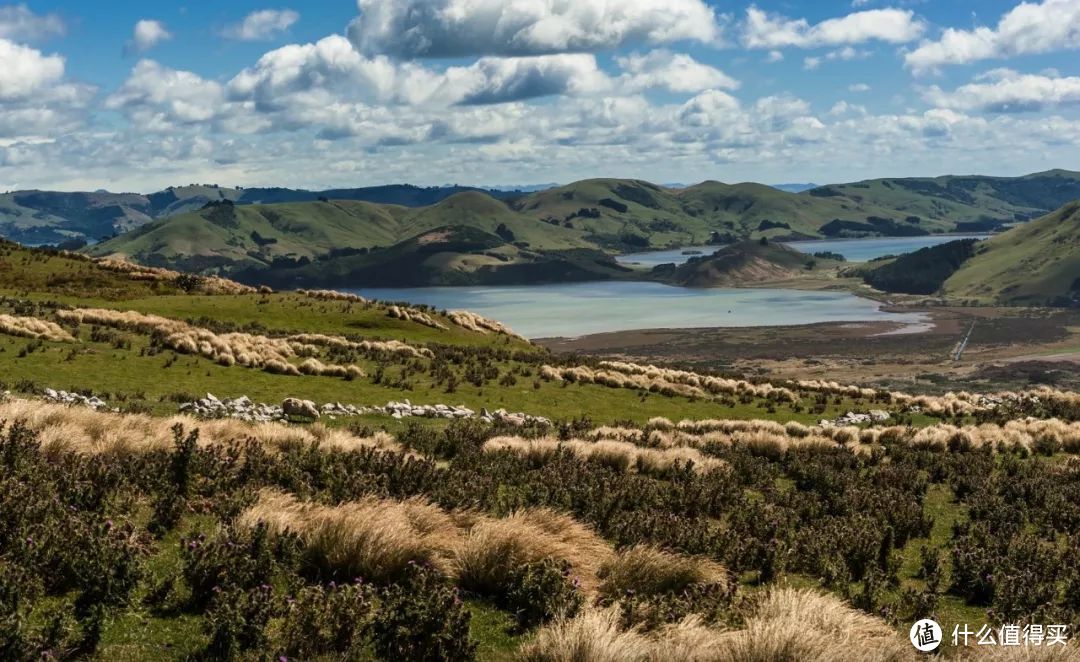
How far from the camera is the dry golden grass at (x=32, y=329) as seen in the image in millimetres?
32594

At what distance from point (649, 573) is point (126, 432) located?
8884 mm

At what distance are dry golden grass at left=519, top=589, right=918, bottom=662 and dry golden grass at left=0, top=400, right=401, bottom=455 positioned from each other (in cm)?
821

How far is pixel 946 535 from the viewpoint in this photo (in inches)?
620

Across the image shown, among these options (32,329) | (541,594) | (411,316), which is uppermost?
(32,329)

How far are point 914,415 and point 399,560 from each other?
36.0 m

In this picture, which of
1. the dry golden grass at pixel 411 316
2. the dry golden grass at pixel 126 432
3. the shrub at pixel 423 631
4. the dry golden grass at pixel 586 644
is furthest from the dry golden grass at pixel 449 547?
the dry golden grass at pixel 411 316

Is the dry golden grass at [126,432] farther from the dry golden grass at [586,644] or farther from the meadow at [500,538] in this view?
the dry golden grass at [586,644]

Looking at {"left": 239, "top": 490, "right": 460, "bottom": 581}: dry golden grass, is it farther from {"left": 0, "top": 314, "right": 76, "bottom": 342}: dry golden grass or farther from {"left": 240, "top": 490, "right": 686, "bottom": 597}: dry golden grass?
{"left": 0, "top": 314, "right": 76, "bottom": 342}: dry golden grass

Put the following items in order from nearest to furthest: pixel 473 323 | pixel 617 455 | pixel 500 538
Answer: pixel 500 538 → pixel 617 455 → pixel 473 323

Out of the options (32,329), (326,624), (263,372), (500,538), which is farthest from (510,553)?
(32,329)

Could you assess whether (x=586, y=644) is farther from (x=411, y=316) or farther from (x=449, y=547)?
(x=411, y=316)

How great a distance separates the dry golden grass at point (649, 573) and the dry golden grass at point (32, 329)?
1184 inches

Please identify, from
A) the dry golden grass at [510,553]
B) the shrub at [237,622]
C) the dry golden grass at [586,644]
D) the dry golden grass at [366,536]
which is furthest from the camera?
the dry golden grass at [510,553]

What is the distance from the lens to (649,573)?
10234mm
